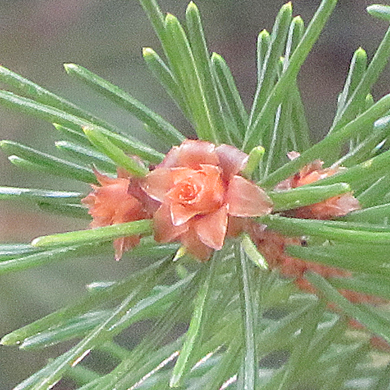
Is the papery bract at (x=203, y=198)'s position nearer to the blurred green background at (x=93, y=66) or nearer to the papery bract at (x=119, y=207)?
the papery bract at (x=119, y=207)

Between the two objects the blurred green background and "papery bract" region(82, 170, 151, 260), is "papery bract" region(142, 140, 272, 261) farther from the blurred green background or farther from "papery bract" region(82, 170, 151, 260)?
the blurred green background

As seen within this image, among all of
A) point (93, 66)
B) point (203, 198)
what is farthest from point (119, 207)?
point (93, 66)

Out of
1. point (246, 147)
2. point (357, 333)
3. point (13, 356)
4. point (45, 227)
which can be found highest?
point (246, 147)

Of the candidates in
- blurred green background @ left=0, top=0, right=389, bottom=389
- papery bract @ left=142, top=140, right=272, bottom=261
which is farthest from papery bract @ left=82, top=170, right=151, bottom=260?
blurred green background @ left=0, top=0, right=389, bottom=389

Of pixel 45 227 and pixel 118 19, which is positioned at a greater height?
pixel 118 19

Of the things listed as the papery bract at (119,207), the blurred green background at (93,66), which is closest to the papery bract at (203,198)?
the papery bract at (119,207)

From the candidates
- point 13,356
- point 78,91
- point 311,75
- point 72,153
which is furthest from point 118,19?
point 72,153

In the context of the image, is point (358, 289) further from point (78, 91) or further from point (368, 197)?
point (78, 91)
